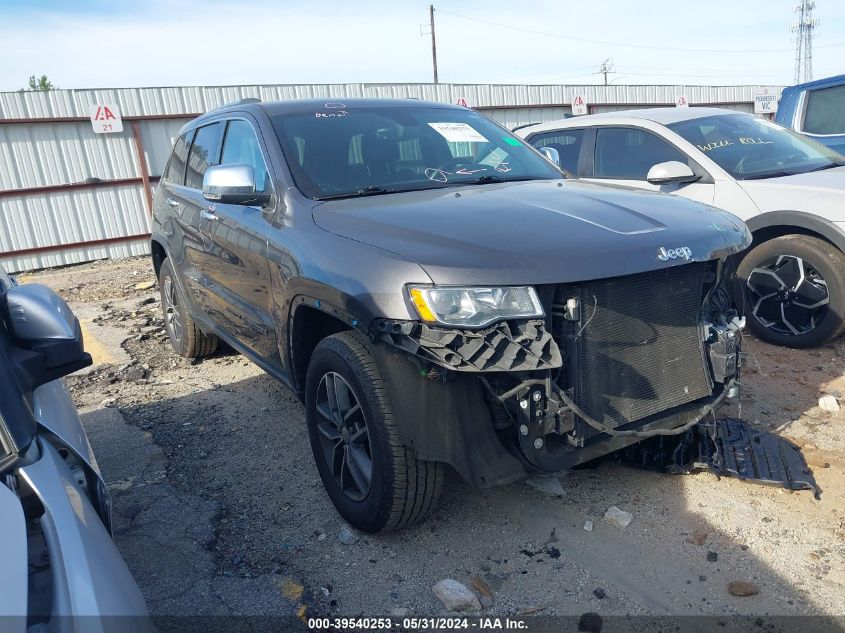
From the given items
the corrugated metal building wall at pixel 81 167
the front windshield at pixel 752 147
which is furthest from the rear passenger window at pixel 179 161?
the corrugated metal building wall at pixel 81 167

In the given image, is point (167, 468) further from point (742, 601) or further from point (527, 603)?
point (742, 601)

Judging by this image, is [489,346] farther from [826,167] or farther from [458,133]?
[826,167]

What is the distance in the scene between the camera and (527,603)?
247 cm

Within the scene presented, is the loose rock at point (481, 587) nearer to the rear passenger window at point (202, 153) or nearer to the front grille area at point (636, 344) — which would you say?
the front grille area at point (636, 344)

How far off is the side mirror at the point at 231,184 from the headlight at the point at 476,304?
1342 millimetres

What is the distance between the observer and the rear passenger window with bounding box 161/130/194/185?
4.91 metres

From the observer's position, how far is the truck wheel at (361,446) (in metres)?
2.56

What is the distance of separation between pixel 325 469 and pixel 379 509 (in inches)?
19.4

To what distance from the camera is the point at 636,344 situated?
2.61 m

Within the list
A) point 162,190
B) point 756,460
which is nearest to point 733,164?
point 756,460

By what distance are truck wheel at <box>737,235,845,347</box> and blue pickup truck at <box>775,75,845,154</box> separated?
129 inches

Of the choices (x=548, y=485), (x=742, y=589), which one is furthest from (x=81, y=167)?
(x=742, y=589)

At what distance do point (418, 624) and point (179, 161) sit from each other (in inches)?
156

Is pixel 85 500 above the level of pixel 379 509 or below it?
above
